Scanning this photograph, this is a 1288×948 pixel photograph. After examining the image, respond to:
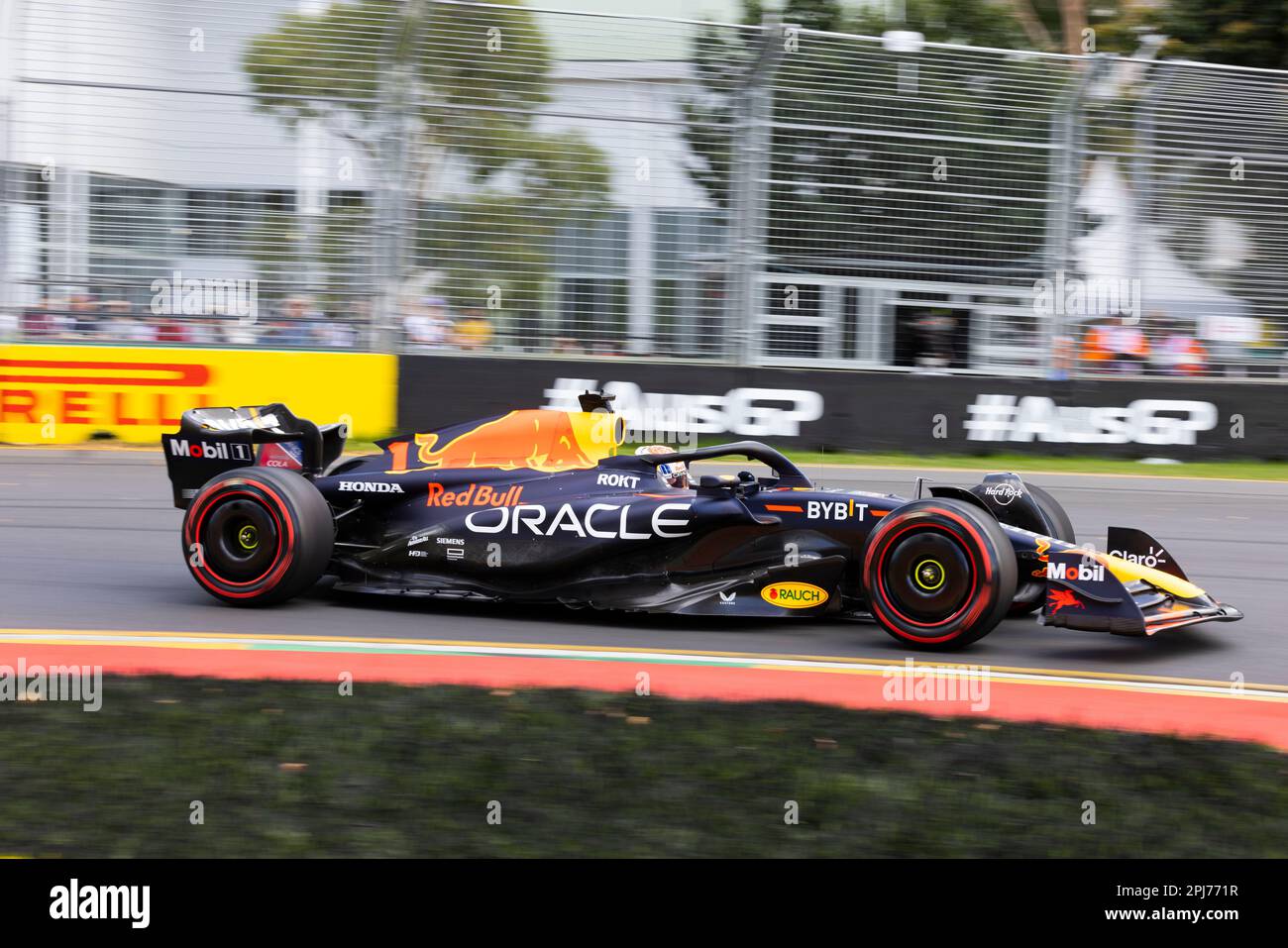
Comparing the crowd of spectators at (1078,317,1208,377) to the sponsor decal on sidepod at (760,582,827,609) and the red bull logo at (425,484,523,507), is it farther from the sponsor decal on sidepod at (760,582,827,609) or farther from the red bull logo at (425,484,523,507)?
the red bull logo at (425,484,523,507)

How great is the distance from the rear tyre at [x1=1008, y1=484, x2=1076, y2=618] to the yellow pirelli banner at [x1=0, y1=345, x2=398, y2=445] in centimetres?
824

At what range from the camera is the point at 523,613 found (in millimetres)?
6973

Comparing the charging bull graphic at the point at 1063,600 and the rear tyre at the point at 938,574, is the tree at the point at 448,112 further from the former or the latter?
the charging bull graphic at the point at 1063,600

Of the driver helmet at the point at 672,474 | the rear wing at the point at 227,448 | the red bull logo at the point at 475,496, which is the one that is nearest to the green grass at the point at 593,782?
the red bull logo at the point at 475,496

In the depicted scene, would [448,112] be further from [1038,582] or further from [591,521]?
[1038,582]

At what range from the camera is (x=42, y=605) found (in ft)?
22.5

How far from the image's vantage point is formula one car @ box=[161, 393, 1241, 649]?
19.4 feet

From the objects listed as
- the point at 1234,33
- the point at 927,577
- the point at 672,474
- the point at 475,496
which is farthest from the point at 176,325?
the point at 1234,33

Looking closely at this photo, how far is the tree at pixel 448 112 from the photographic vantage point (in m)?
14.3

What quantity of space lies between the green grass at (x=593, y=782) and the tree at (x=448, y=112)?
9785 mm

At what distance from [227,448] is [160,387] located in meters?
6.77

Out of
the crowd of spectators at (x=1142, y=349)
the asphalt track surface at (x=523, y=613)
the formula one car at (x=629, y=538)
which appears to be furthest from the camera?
the crowd of spectators at (x=1142, y=349)

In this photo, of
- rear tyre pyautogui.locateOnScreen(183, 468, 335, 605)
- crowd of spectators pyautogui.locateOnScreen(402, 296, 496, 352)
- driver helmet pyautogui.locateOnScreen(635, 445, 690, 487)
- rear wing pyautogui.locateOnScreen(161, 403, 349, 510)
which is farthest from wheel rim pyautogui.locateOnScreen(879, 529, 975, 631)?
crowd of spectators pyautogui.locateOnScreen(402, 296, 496, 352)
